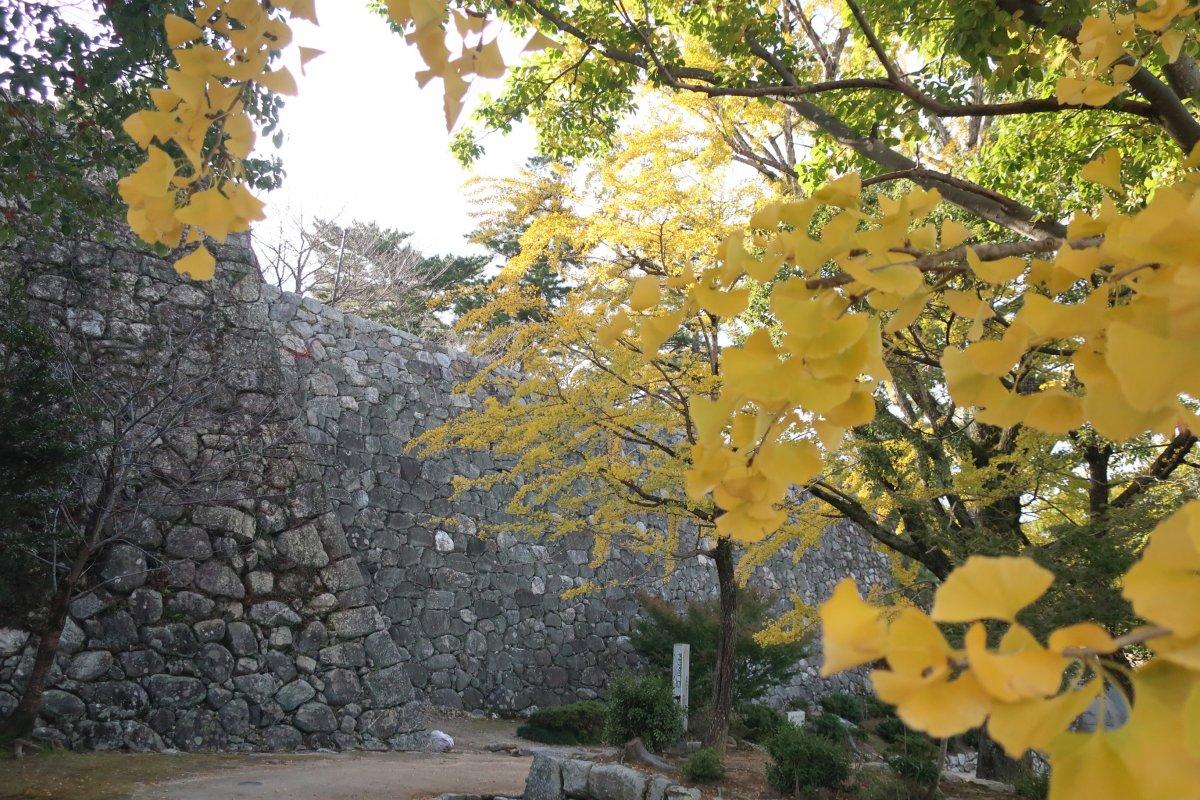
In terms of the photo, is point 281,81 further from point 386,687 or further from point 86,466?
point 386,687

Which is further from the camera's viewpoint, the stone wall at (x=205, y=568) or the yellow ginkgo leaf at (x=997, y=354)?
A: the stone wall at (x=205, y=568)

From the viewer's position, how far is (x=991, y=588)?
0.38 metres

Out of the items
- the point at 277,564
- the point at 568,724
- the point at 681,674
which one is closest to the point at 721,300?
the point at 277,564

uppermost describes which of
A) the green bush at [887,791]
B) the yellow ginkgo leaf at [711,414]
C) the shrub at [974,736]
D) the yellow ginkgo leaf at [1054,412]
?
the yellow ginkgo leaf at [1054,412]

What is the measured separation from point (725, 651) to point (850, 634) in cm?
598

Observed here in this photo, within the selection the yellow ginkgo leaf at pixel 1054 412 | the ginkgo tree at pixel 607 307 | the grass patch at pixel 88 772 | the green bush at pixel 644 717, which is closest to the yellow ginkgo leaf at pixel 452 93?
the yellow ginkgo leaf at pixel 1054 412

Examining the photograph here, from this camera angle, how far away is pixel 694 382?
16.5ft

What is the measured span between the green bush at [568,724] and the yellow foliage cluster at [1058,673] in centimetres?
901

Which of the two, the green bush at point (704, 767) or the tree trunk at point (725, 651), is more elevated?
the tree trunk at point (725, 651)

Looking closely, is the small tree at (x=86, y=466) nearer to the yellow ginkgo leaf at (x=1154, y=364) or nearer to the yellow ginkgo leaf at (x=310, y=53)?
the yellow ginkgo leaf at (x=310, y=53)

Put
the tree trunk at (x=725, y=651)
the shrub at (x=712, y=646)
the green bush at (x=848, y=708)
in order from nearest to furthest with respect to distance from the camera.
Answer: the tree trunk at (x=725, y=651), the shrub at (x=712, y=646), the green bush at (x=848, y=708)

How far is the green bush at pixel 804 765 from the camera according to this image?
5496mm

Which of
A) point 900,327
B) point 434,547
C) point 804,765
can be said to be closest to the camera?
point 900,327

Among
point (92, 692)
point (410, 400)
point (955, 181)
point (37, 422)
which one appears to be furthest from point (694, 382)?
point (410, 400)
